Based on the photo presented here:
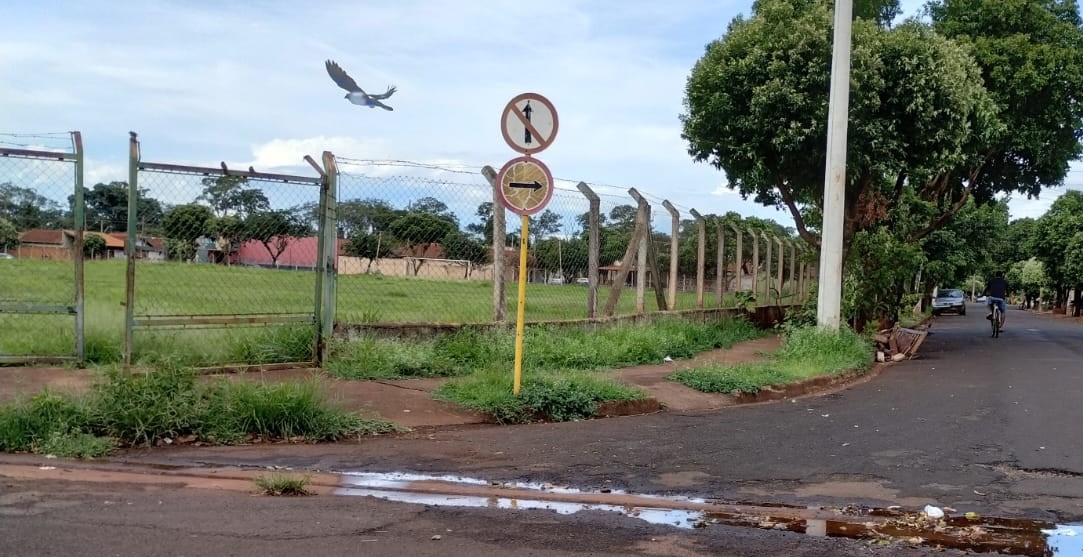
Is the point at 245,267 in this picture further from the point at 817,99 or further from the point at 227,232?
the point at 817,99

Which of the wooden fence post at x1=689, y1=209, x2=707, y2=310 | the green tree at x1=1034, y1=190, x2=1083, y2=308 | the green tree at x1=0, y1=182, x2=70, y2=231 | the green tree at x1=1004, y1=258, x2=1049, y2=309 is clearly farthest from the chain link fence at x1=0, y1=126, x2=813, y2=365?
the green tree at x1=1004, y1=258, x2=1049, y2=309

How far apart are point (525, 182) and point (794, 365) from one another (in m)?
5.36

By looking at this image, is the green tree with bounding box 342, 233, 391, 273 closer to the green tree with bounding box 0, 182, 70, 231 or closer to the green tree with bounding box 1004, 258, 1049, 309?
the green tree with bounding box 0, 182, 70, 231

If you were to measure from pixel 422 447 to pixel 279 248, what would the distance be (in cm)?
333

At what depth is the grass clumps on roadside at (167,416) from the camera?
231 inches

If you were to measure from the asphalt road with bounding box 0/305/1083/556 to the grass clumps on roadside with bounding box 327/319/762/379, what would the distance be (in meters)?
1.79

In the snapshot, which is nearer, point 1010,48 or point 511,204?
point 511,204

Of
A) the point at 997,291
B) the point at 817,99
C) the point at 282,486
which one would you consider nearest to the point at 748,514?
the point at 282,486

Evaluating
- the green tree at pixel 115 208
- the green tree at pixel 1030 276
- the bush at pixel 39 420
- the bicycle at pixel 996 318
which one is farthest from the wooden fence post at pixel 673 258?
the green tree at pixel 1030 276

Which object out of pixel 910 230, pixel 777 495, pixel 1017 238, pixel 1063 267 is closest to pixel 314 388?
pixel 777 495

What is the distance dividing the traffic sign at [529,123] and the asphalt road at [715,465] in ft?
8.29

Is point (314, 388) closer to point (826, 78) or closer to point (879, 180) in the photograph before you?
point (826, 78)

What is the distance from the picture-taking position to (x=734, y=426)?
7.62 m

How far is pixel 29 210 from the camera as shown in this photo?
7828mm
